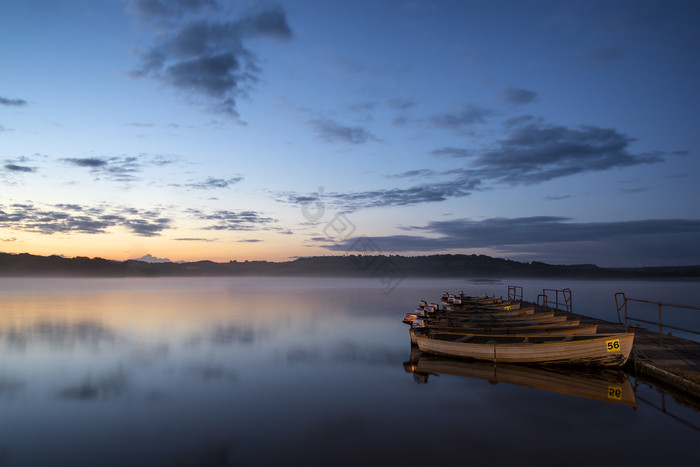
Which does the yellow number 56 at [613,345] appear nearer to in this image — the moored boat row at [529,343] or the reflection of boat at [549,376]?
the moored boat row at [529,343]

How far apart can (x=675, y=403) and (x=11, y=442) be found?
63.7 ft

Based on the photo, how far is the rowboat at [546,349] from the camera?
16.0 m

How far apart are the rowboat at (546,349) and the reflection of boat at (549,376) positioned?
35 cm

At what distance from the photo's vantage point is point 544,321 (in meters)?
25.6

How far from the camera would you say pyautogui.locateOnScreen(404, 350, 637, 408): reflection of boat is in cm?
1438

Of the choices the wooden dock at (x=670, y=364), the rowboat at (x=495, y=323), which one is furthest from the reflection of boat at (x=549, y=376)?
the rowboat at (x=495, y=323)

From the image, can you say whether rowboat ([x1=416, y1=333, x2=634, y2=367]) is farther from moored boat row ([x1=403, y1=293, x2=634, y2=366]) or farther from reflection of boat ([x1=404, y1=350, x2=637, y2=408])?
reflection of boat ([x1=404, y1=350, x2=637, y2=408])

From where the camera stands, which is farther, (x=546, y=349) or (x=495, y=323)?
(x=495, y=323)

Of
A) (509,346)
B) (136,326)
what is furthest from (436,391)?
(136,326)

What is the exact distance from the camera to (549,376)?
16375mm

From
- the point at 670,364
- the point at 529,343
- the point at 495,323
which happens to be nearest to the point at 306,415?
the point at 529,343

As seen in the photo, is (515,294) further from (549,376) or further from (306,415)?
(306,415)

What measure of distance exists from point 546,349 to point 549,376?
44.9 inches

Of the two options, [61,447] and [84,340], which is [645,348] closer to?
[61,447]
